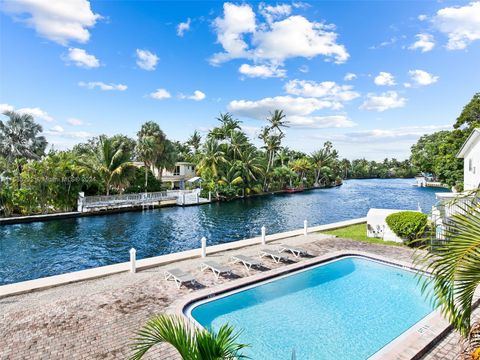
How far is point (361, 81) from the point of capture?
30.6 metres

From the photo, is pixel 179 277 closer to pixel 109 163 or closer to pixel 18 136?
pixel 109 163

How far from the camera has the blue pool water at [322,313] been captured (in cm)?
692

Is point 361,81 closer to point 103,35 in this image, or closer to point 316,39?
point 316,39

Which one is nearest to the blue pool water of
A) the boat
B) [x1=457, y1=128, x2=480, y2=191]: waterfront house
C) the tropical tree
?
[x1=457, y1=128, x2=480, y2=191]: waterfront house

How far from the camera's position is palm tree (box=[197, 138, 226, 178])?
4306cm

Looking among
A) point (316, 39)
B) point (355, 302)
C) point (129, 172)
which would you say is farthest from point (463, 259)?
point (129, 172)

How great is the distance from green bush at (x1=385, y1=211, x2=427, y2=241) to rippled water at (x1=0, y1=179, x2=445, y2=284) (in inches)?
377

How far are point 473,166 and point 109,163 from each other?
3370 cm

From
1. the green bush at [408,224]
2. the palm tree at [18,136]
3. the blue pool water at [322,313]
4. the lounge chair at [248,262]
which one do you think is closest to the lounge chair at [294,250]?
the blue pool water at [322,313]

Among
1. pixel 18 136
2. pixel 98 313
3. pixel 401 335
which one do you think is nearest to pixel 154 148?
pixel 18 136

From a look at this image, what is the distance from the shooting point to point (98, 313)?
24.8 ft

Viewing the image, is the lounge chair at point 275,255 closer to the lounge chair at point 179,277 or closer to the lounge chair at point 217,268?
the lounge chair at point 217,268

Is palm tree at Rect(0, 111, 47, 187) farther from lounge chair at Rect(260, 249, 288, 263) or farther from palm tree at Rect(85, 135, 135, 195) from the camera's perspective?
lounge chair at Rect(260, 249, 288, 263)

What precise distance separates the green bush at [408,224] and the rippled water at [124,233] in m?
9.57
